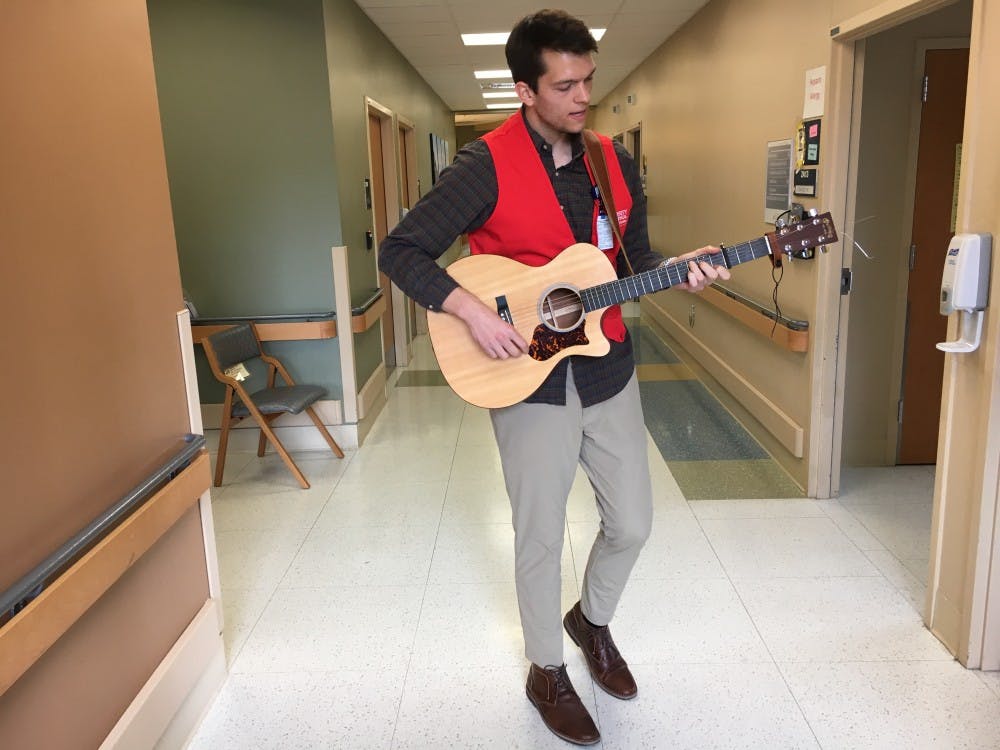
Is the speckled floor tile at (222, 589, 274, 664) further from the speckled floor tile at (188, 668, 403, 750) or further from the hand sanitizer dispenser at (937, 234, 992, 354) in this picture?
the hand sanitizer dispenser at (937, 234, 992, 354)

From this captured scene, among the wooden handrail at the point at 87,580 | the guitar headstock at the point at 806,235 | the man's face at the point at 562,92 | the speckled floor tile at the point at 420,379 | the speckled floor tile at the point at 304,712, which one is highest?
the man's face at the point at 562,92

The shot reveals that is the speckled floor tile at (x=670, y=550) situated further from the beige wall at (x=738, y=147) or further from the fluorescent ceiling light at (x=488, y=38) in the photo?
the fluorescent ceiling light at (x=488, y=38)

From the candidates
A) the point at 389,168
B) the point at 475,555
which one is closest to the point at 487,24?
the point at 389,168

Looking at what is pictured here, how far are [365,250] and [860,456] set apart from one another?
3.13 metres

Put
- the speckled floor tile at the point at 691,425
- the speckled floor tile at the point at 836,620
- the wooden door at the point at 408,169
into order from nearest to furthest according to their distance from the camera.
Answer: the speckled floor tile at the point at 836,620 < the speckled floor tile at the point at 691,425 < the wooden door at the point at 408,169

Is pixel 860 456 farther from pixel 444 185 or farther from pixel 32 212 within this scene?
pixel 32 212

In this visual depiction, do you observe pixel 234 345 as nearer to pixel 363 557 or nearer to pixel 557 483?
pixel 363 557

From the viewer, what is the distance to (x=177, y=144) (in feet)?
13.9

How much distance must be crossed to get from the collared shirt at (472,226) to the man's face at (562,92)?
8 cm

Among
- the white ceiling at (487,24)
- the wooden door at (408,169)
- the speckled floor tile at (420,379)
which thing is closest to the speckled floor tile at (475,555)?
the speckled floor tile at (420,379)

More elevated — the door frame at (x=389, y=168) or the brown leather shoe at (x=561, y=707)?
the door frame at (x=389, y=168)

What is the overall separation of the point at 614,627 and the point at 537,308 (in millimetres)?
1207

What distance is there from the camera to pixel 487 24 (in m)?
5.97

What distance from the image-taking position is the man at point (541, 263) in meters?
1.84
